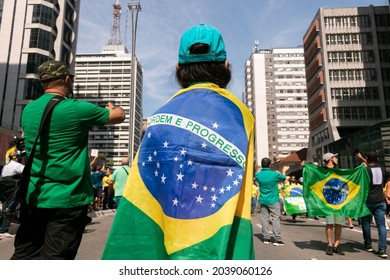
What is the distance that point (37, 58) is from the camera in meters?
47.6

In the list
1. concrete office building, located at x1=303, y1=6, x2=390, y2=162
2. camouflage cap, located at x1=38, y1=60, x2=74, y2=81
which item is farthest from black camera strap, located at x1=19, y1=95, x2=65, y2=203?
concrete office building, located at x1=303, y1=6, x2=390, y2=162

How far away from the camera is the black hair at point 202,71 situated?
5.91ft

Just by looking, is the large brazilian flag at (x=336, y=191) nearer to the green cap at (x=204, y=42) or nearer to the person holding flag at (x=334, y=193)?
the person holding flag at (x=334, y=193)

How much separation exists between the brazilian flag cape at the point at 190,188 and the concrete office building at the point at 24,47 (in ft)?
160

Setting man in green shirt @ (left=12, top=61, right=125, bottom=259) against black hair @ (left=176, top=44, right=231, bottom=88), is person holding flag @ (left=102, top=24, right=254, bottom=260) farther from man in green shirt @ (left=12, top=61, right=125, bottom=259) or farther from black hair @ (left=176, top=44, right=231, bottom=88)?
man in green shirt @ (left=12, top=61, right=125, bottom=259)

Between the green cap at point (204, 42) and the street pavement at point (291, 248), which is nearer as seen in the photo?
the green cap at point (204, 42)

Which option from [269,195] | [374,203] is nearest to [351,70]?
[269,195]

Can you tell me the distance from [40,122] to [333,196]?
6.65 meters

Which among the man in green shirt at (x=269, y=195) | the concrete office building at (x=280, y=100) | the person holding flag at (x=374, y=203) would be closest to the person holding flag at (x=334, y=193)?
the person holding flag at (x=374, y=203)

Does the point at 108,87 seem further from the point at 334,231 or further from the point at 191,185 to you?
the point at 191,185

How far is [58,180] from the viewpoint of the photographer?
2451 mm

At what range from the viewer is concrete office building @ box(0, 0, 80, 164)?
46.8m

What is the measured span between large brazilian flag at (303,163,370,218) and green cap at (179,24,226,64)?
6.27 metres

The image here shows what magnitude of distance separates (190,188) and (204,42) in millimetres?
795
